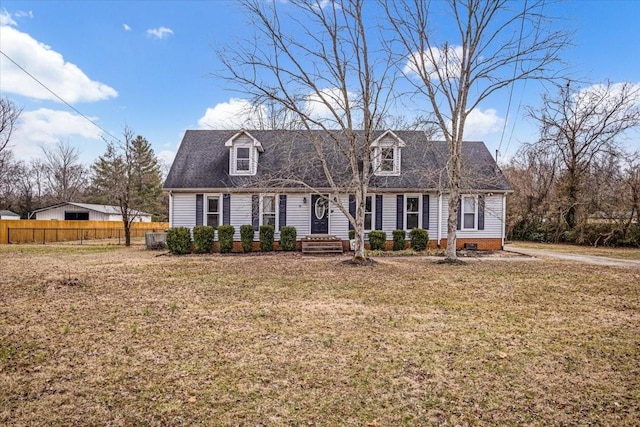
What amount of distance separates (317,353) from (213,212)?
13.2 metres

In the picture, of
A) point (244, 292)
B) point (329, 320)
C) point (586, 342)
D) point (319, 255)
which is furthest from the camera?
point (319, 255)

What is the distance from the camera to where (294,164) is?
16.2 metres

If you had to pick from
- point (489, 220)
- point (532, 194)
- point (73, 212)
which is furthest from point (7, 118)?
point (532, 194)

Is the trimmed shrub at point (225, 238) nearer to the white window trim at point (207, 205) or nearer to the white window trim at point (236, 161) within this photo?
the white window trim at point (207, 205)

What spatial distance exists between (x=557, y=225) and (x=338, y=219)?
16.1 m

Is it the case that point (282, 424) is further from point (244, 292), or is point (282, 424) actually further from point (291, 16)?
point (291, 16)

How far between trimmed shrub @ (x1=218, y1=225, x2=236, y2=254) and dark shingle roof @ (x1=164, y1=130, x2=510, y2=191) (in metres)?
1.88

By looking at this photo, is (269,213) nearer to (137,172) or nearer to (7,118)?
(7,118)

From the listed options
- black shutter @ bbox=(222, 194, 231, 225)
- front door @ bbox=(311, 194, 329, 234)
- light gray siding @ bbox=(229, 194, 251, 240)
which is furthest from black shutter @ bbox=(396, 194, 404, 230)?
black shutter @ bbox=(222, 194, 231, 225)

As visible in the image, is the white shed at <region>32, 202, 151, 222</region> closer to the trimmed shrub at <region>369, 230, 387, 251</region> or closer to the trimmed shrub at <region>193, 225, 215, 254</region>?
the trimmed shrub at <region>193, 225, 215, 254</region>

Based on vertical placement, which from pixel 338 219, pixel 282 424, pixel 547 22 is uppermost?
pixel 547 22

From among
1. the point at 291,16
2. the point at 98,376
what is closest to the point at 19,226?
the point at 291,16

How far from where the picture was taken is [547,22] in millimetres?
12109

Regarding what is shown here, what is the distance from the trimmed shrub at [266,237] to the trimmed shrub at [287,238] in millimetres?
464
